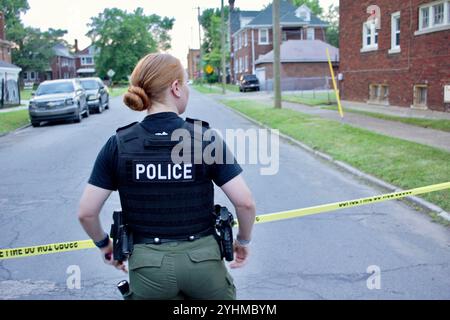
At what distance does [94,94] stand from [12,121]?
6329mm

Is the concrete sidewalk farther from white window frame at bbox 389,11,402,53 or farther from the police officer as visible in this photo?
the police officer

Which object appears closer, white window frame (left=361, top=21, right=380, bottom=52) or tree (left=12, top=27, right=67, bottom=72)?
white window frame (left=361, top=21, right=380, bottom=52)

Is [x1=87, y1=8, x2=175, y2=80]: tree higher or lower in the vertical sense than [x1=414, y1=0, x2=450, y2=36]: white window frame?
higher

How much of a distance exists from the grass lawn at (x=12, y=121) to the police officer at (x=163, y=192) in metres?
19.0

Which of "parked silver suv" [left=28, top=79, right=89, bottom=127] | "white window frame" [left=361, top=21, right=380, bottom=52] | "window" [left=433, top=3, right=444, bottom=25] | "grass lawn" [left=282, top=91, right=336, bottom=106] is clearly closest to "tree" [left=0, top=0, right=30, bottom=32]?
"grass lawn" [left=282, top=91, right=336, bottom=106]

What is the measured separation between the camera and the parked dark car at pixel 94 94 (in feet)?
95.3

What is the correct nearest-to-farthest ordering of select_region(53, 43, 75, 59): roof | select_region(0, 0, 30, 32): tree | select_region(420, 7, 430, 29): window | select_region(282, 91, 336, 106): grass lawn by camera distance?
select_region(420, 7, 430, 29): window → select_region(282, 91, 336, 106): grass lawn → select_region(0, 0, 30, 32): tree → select_region(53, 43, 75, 59): roof

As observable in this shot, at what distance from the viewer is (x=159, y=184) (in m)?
2.56

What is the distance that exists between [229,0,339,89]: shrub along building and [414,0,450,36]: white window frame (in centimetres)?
3362

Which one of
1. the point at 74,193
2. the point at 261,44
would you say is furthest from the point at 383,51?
the point at 261,44

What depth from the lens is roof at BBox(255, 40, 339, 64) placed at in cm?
5531

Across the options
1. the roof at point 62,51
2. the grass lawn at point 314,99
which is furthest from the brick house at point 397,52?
the roof at point 62,51

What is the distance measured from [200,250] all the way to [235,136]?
1466cm
